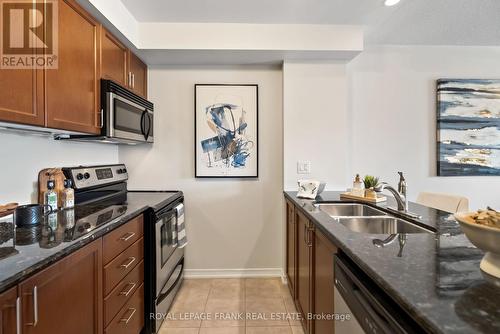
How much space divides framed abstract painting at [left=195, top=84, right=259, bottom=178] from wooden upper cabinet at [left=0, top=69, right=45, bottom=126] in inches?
57.4

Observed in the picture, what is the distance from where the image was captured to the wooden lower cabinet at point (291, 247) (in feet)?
6.93

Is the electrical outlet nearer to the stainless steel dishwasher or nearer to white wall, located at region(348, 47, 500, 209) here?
white wall, located at region(348, 47, 500, 209)

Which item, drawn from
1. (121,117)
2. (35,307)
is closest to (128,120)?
(121,117)

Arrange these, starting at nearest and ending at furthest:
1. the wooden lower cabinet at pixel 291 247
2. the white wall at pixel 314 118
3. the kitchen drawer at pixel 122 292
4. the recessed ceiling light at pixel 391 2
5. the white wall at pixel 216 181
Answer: the kitchen drawer at pixel 122 292 < the recessed ceiling light at pixel 391 2 < the wooden lower cabinet at pixel 291 247 < the white wall at pixel 314 118 < the white wall at pixel 216 181

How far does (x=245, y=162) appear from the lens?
2.68 m

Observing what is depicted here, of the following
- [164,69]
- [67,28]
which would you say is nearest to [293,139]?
[164,69]

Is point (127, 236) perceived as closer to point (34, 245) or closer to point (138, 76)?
point (34, 245)

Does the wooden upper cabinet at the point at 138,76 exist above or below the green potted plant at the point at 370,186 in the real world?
above

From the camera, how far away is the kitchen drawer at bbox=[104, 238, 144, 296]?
1.34 m

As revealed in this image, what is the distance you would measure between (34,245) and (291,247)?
5.89ft

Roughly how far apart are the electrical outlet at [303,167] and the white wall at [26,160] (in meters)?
1.94

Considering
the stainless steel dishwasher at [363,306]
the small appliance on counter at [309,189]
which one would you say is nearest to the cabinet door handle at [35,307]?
the stainless steel dishwasher at [363,306]

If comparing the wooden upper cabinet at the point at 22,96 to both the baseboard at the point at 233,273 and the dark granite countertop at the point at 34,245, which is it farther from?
the baseboard at the point at 233,273

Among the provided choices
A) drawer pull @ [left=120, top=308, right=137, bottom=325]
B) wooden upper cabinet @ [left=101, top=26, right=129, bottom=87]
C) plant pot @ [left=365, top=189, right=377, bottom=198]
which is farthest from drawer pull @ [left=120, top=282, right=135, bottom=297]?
plant pot @ [left=365, top=189, right=377, bottom=198]
